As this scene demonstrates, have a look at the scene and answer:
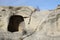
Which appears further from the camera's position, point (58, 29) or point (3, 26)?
point (3, 26)

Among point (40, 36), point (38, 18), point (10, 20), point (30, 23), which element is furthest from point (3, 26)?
point (40, 36)

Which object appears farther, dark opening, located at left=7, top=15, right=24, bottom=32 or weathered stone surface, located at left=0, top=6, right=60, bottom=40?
dark opening, located at left=7, top=15, right=24, bottom=32

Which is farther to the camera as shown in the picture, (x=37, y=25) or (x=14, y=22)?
(x=14, y=22)

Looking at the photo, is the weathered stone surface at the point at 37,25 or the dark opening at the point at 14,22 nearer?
the weathered stone surface at the point at 37,25

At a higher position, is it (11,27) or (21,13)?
(21,13)

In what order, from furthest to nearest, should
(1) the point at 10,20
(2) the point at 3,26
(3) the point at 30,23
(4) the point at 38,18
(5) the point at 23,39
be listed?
(1) the point at 10,20 < (2) the point at 3,26 < (3) the point at 30,23 < (4) the point at 38,18 < (5) the point at 23,39

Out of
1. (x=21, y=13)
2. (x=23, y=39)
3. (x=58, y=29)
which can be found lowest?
(x=23, y=39)

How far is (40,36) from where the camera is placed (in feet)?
44.0

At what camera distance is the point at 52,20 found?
1404 centimetres

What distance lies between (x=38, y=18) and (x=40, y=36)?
14.4 feet

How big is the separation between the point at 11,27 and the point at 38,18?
6.63m

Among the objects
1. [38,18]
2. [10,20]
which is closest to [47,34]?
[38,18]

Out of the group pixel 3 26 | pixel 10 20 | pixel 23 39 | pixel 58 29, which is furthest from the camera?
pixel 10 20

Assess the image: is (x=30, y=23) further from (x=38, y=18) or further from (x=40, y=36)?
(x=40, y=36)
